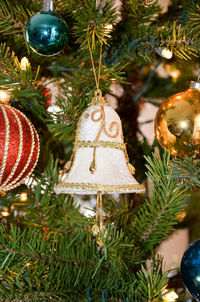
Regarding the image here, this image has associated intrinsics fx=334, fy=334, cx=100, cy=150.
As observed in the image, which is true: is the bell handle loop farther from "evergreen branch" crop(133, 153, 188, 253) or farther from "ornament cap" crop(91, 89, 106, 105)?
"evergreen branch" crop(133, 153, 188, 253)

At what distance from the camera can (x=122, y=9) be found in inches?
25.6

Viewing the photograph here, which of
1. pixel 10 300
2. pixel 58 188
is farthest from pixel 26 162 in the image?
pixel 10 300

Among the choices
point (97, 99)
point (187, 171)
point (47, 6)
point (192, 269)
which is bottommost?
point (192, 269)

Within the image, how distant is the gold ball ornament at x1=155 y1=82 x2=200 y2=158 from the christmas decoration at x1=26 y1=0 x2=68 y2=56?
20cm

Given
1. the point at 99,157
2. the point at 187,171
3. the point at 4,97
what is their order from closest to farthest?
the point at 187,171
the point at 99,157
the point at 4,97

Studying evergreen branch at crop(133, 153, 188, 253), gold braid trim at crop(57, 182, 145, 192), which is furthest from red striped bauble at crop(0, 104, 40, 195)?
evergreen branch at crop(133, 153, 188, 253)

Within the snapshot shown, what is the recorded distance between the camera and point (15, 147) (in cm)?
58

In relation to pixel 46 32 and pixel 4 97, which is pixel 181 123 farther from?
pixel 4 97

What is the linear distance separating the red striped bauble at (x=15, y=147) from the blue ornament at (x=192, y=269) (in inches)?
12.3

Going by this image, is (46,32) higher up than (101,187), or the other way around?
(46,32)

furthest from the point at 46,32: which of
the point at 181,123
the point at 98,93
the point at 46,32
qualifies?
the point at 181,123

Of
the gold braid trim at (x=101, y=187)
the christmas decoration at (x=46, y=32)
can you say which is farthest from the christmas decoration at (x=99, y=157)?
the christmas decoration at (x=46, y=32)

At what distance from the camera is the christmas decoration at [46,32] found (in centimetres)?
52

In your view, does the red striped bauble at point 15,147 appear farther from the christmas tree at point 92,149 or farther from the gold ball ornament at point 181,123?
the gold ball ornament at point 181,123
